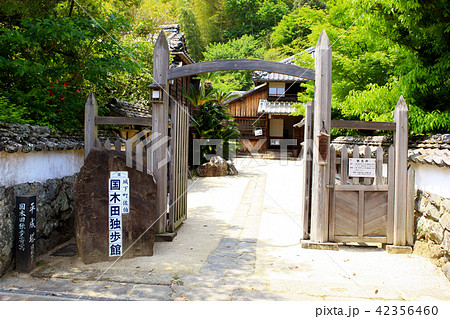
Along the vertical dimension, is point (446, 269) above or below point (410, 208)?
below

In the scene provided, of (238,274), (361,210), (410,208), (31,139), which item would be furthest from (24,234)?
(410,208)

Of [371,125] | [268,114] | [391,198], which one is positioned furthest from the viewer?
[268,114]

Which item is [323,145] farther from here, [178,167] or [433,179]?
[178,167]

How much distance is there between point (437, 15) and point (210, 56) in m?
30.4

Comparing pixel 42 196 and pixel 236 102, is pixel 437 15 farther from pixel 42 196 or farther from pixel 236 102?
pixel 236 102

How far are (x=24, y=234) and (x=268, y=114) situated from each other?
81.9 feet

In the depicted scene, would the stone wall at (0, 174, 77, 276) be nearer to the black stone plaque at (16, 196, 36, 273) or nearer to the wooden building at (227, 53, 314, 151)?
the black stone plaque at (16, 196, 36, 273)

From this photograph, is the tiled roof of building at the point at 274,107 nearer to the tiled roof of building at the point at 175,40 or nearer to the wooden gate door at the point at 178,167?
the tiled roof of building at the point at 175,40

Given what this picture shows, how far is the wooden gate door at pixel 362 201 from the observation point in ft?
19.3

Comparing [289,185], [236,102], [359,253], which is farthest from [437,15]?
[236,102]

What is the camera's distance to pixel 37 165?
17.8 ft

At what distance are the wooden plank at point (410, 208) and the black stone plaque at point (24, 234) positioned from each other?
587 centimetres

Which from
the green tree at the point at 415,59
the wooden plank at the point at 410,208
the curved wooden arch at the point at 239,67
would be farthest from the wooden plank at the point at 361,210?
the curved wooden arch at the point at 239,67

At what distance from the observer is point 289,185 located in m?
14.3
